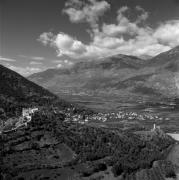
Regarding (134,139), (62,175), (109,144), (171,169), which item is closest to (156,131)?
(134,139)

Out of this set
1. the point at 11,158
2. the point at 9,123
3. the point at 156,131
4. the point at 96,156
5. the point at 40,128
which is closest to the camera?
the point at 11,158

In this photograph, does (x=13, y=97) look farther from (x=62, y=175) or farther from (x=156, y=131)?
(x=62, y=175)

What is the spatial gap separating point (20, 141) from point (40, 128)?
1499 cm

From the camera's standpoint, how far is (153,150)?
11656 cm

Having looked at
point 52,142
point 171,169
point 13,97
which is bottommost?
point 171,169

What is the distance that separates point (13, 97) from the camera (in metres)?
181

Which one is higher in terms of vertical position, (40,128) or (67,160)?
(40,128)

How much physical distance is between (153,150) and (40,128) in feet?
154

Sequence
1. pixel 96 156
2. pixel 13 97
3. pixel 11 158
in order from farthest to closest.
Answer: pixel 13 97
pixel 96 156
pixel 11 158

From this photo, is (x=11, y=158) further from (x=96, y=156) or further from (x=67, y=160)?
(x=96, y=156)

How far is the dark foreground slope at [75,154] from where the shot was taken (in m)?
83.2

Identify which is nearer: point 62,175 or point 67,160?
point 62,175

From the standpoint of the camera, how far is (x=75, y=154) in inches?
3917

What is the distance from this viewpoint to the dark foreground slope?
83.2 meters
